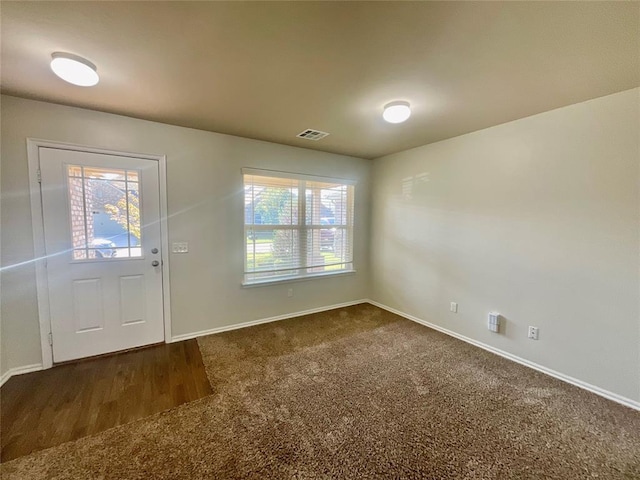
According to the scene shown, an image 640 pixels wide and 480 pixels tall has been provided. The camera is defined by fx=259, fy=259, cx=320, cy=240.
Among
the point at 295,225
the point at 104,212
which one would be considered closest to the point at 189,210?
the point at 104,212

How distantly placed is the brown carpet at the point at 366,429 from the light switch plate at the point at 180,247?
48.1 inches

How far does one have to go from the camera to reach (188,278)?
307cm

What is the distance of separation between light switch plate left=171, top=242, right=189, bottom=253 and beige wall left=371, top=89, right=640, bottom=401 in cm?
300

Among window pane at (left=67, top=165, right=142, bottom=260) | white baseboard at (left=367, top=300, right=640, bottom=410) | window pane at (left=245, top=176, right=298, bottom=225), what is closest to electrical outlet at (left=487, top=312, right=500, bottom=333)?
white baseboard at (left=367, top=300, right=640, bottom=410)

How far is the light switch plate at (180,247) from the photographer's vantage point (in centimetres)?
297

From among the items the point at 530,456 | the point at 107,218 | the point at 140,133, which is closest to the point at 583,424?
the point at 530,456

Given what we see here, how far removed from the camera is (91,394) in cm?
209

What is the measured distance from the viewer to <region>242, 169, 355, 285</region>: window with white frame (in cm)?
344

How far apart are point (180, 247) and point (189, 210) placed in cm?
44

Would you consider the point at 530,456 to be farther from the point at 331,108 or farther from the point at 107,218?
the point at 107,218

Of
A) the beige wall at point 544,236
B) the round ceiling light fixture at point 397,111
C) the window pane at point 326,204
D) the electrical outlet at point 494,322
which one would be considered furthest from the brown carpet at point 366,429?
the round ceiling light fixture at point 397,111

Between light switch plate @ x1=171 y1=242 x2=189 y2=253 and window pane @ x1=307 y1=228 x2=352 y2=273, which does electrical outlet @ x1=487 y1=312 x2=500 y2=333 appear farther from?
light switch plate @ x1=171 y1=242 x2=189 y2=253

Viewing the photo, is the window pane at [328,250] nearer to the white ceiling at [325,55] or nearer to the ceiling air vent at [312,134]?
the ceiling air vent at [312,134]

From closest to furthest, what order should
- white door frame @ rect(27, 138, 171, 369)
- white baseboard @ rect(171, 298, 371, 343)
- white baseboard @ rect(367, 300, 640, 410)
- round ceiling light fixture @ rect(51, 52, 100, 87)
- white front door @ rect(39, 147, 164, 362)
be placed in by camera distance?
round ceiling light fixture @ rect(51, 52, 100, 87) → white baseboard @ rect(367, 300, 640, 410) → white door frame @ rect(27, 138, 171, 369) → white front door @ rect(39, 147, 164, 362) → white baseboard @ rect(171, 298, 371, 343)
